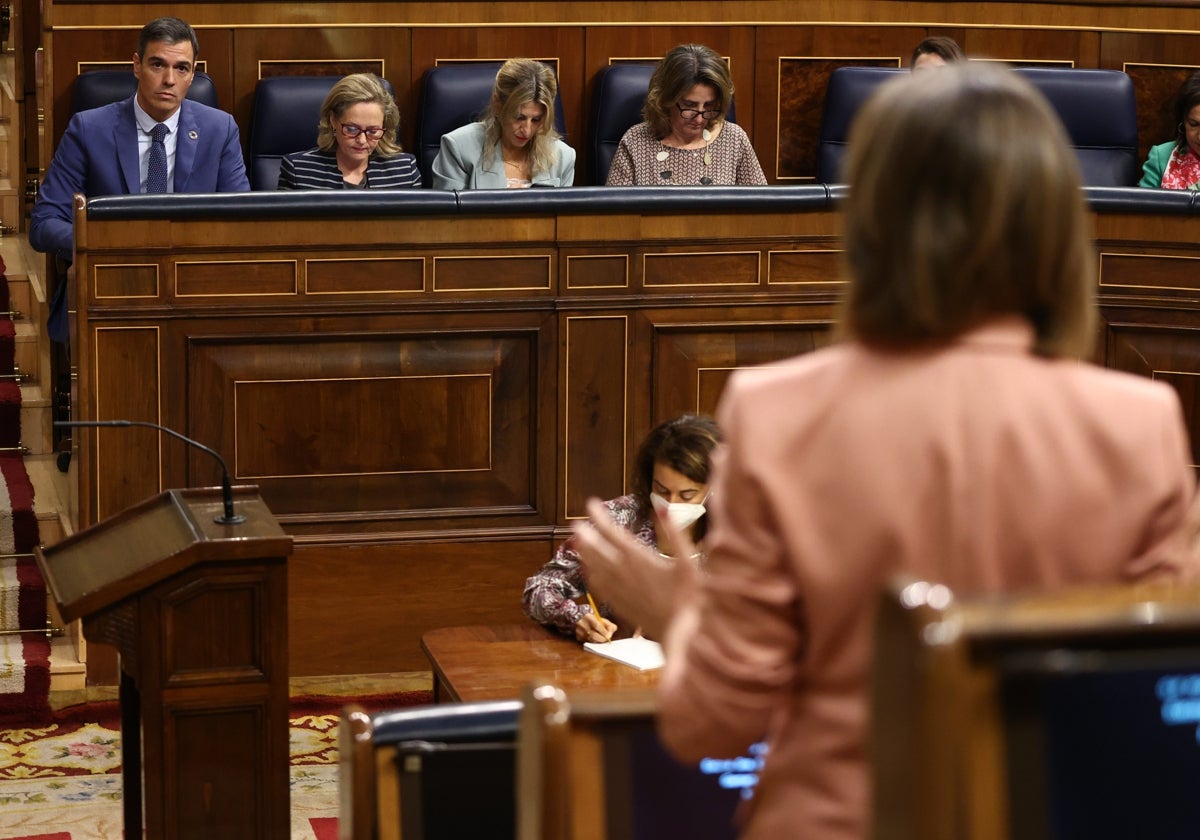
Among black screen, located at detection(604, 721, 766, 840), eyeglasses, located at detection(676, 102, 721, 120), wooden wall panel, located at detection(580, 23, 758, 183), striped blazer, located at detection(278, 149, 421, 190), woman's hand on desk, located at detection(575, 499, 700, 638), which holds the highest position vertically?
wooden wall panel, located at detection(580, 23, 758, 183)

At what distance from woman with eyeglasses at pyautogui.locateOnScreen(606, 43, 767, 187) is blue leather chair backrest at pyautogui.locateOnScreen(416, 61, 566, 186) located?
371mm

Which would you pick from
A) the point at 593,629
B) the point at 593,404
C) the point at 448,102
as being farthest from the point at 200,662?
the point at 448,102

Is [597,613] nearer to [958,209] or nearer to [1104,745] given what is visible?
[958,209]

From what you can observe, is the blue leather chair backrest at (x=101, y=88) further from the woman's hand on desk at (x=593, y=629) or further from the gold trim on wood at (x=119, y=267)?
the woman's hand on desk at (x=593, y=629)

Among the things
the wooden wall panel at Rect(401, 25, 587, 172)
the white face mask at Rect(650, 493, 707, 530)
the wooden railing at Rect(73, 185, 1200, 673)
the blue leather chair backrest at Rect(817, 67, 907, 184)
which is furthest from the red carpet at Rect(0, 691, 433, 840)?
the blue leather chair backrest at Rect(817, 67, 907, 184)

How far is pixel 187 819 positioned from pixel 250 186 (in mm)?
3009

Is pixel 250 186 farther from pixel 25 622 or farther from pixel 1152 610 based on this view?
pixel 1152 610

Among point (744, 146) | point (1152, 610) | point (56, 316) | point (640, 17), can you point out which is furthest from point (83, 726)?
point (1152, 610)

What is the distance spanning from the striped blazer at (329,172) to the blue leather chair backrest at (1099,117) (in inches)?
83.7

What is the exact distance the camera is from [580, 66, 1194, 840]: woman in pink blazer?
111cm

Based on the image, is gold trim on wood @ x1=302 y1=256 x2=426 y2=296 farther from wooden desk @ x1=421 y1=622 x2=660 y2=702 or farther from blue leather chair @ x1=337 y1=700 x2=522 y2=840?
blue leather chair @ x1=337 y1=700 x2=522 y2=840

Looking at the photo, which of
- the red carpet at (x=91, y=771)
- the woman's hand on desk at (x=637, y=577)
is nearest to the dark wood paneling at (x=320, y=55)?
the red carpet at (x=91, y=771)

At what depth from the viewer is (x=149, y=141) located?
4.73m

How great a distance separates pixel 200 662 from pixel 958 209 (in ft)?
5.88
